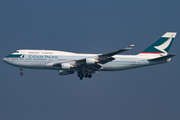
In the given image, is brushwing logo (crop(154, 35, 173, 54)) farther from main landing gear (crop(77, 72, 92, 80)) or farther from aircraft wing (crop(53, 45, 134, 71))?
main landing gear (crop(77, 72, 92, 80))

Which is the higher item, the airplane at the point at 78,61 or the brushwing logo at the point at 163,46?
the brushwing logo at the point at 163,46

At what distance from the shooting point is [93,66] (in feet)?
154

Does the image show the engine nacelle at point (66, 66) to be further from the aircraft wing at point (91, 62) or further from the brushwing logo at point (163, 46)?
the brushwing logo at point (163, 46)

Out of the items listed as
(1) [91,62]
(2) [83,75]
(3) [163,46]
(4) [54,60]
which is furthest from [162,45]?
(4) [54,60]

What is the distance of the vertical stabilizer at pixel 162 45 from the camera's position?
171 feet

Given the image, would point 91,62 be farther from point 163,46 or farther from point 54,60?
point 163,46

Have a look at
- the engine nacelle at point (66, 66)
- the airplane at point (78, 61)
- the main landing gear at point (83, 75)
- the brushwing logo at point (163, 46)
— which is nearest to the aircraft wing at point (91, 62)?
the airplane at point (78, 61)

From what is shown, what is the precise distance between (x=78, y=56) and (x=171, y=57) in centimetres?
1629

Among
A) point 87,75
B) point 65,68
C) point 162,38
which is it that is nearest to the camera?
point 65,68

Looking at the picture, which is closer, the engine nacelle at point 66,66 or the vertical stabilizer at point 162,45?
the engine nacelle at point 66,66

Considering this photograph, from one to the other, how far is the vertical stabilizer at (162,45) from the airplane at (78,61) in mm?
1516

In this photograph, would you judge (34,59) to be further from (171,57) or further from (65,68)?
(171,57)

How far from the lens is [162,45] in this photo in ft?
173

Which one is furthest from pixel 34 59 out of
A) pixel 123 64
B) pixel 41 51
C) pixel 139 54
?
pixel 139 54
